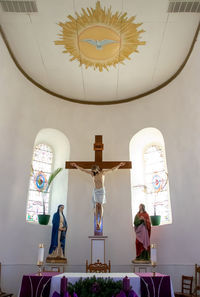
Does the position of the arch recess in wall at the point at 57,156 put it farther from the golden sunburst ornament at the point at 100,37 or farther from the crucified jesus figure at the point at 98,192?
the golden sunburst ornament at the point at 100,37

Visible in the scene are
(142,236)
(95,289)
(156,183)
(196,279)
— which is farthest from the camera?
(156,183)

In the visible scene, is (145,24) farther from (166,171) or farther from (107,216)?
(107,216)

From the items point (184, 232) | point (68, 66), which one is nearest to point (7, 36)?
point (68, 66)

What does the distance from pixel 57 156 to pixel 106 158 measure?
5.05ft

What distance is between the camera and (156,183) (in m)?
7.53

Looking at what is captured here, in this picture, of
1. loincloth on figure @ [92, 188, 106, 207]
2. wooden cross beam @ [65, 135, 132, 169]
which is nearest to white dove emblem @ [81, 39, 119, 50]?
wooden cross beam @ [65, 135, 132, 169]

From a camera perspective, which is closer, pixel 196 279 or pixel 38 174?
pixel 196 279

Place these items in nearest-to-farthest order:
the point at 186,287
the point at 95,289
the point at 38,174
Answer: the point at 95,289, the point at 186,287, the point at 38,174

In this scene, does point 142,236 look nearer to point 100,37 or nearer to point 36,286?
point 36,286

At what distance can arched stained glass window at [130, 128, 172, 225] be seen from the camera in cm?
725

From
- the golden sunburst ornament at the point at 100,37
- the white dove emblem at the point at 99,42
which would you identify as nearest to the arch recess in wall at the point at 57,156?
the golden sunburst ornament at the point at 100,37

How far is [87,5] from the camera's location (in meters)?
5.54

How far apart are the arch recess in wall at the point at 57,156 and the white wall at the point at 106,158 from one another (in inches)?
7.8

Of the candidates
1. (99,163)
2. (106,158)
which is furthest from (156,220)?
(106,158)
